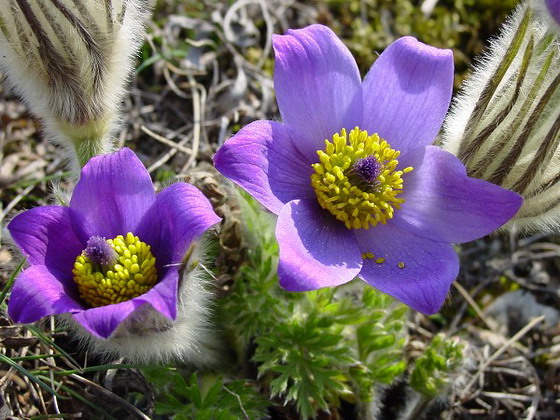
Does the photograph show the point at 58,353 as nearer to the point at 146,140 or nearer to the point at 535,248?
the point at 146,140

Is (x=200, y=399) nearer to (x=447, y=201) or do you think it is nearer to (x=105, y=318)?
(x=105, y=318)

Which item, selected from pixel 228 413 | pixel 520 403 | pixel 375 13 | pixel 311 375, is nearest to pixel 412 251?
pixel 311 375

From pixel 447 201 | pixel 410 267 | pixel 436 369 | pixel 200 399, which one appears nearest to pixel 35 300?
pixel 200 399

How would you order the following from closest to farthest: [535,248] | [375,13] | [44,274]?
[44,274] < [535,248] < [375,13]

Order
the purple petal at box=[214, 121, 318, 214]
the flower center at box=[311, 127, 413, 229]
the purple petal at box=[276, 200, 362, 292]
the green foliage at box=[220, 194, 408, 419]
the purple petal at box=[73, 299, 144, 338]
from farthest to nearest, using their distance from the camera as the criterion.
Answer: the green foliage at box=[220, 194, 408, 419]
the flower center at box=[311, 127, 413, 229]
the purple petal at box=[214, 121, 318, 214]
the purple petal at box=[276, 200, 362, 292]
the purple petal at box=[73, 299, 144, 338]

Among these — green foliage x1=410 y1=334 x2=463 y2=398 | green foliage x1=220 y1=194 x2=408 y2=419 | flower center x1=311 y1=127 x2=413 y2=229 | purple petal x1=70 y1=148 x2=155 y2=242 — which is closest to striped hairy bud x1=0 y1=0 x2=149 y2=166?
purple petal x1=70 y1=148 x2=155 y2=242

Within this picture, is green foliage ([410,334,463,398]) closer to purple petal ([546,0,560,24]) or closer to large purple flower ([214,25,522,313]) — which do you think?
large purple flower ([214,25,522,313])

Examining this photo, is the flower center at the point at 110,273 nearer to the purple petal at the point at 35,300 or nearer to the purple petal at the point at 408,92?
the purple petal at the point at 35,300

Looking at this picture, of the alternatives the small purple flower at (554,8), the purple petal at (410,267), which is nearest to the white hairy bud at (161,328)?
the purple petal at (410,267)
